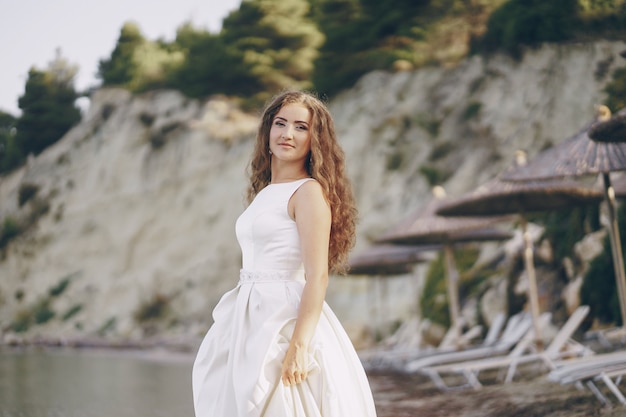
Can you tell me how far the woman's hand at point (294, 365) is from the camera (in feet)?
7.88

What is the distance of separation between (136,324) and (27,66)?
1504 cm

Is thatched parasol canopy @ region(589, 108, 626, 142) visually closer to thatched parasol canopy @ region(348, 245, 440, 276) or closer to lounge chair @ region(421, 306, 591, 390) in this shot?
lounge chair @ region(421, 306, 591, 390)

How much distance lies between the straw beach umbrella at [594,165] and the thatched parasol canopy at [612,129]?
762mm

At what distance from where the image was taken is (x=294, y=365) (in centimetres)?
240

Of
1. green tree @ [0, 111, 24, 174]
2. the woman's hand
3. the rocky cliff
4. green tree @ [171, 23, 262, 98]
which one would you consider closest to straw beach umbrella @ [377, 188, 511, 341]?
the rocky cliff

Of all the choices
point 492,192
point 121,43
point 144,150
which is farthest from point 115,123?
point 492,192

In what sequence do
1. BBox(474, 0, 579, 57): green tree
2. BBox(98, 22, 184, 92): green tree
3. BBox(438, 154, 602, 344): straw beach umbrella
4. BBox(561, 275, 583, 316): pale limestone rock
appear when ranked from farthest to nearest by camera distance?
BBox(98, 22, 184, 92): green tree
BBox(474, 0, 579, 57): green tree
BBox(561, 275, 583, 316): pale limestone rock
BBox(438, 154, 602, 344): straw beach umbrella

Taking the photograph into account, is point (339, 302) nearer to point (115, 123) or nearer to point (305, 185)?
point (115, 123)

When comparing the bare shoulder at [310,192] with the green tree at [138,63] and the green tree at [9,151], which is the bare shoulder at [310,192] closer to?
the green tree at [138,63]

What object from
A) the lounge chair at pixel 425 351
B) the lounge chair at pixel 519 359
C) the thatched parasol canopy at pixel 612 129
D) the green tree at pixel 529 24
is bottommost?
the lounge chair at pixel 425 351

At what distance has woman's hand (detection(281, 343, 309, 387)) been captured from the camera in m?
2.40

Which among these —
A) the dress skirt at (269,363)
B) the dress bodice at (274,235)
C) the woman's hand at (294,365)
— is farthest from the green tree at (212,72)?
the woman's hand at (294,365)

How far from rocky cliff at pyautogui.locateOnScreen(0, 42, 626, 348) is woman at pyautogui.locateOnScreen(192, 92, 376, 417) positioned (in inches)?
573

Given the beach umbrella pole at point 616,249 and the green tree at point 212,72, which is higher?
the green tree at point 212,72
